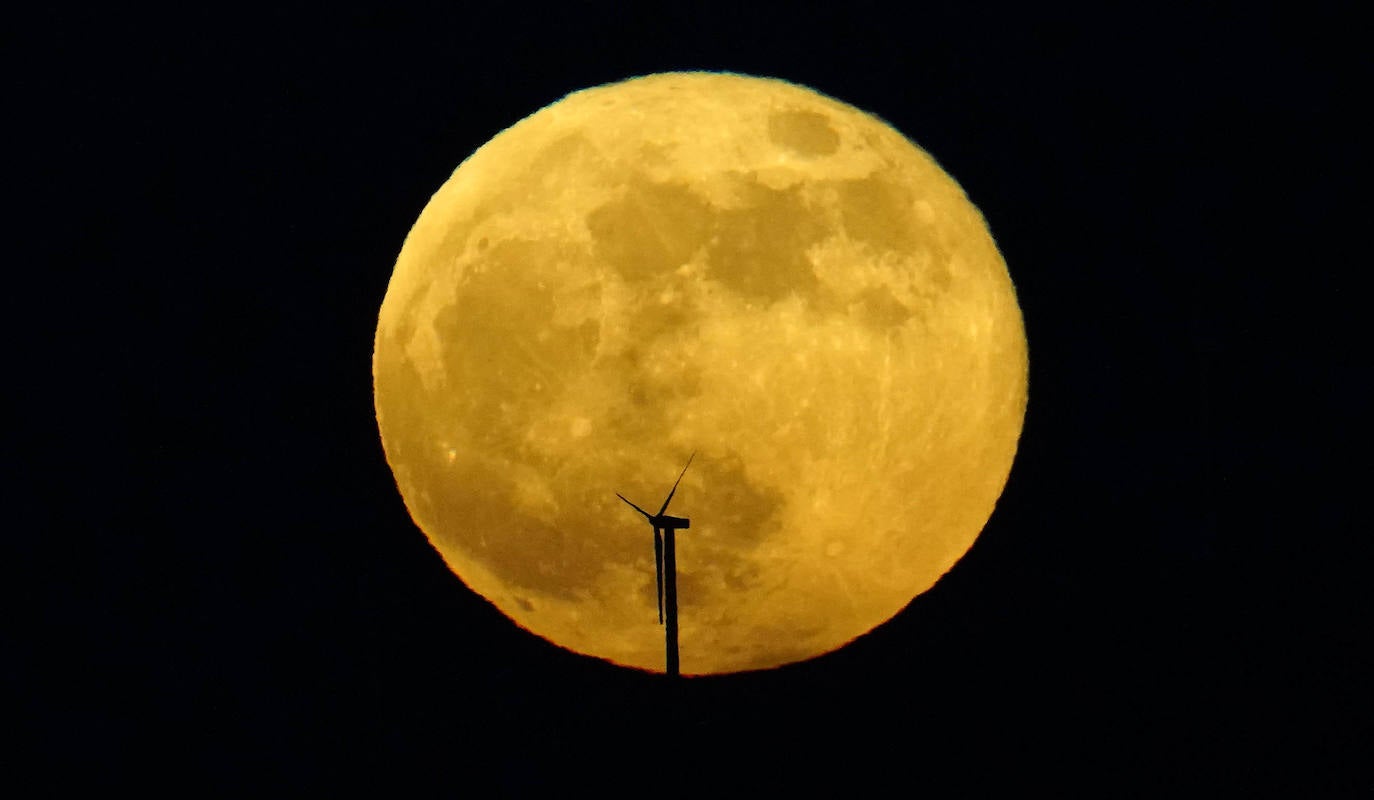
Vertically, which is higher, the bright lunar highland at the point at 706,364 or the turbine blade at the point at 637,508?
the bright lunar highland at the point at 706,364

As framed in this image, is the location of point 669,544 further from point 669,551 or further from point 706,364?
point 706,364

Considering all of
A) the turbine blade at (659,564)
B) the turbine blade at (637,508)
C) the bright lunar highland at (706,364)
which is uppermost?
the bright lunar highland at (706,364)

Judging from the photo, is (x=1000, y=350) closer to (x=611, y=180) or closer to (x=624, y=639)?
(x=611, y=180)

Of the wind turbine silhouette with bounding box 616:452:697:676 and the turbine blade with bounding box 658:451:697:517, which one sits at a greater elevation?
the turbine blade with bounding box 658:451:697:517

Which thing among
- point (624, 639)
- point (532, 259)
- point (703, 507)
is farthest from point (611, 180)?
point (624, 639)

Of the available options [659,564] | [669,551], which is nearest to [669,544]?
[669,551]
